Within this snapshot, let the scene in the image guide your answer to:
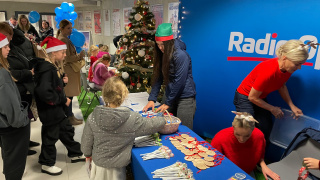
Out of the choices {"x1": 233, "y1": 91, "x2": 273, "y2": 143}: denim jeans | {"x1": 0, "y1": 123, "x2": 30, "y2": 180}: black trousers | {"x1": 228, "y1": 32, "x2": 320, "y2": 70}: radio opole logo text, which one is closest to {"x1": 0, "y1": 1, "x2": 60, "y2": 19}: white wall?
{"x1": 0, "y1": 123, "x2": 30, "y2": 180}: black trousers

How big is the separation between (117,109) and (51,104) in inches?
44.5

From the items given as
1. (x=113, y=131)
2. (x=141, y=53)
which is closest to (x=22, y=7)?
(x=141, y=53)

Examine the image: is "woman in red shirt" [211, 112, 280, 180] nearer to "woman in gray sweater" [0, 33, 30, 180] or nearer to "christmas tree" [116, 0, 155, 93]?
"woman in gray sweater" [0, 33, 30, 180]

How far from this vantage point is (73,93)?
3777 millimetres

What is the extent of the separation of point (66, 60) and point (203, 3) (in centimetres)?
233

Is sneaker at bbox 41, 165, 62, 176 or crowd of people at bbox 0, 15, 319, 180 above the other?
crowd of people at bbox 0, 15, 319, 180

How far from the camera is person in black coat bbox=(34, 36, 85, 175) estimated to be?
2.21 m

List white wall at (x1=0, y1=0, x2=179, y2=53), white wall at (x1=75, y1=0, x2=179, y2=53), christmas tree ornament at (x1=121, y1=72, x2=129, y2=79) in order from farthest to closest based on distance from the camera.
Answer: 1. white wall at (x1=0, y1=0, x2=179, y2=53)
2. white wall at (x1=75, y1=0, x2=179, y2=53)
3. christmas tree ornament at (x1=121, y1=72, x2=129, y2=79)

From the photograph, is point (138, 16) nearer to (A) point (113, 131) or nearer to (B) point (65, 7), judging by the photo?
(A) point (113, 131)

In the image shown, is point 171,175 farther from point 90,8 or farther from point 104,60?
point 90,8

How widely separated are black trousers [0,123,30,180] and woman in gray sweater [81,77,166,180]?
0.78 meters

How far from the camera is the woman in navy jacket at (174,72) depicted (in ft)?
7.05

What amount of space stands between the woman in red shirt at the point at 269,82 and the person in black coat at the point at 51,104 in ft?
6.48

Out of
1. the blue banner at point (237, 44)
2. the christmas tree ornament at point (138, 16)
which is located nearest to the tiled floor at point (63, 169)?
the blue banner at point (237, 44)
